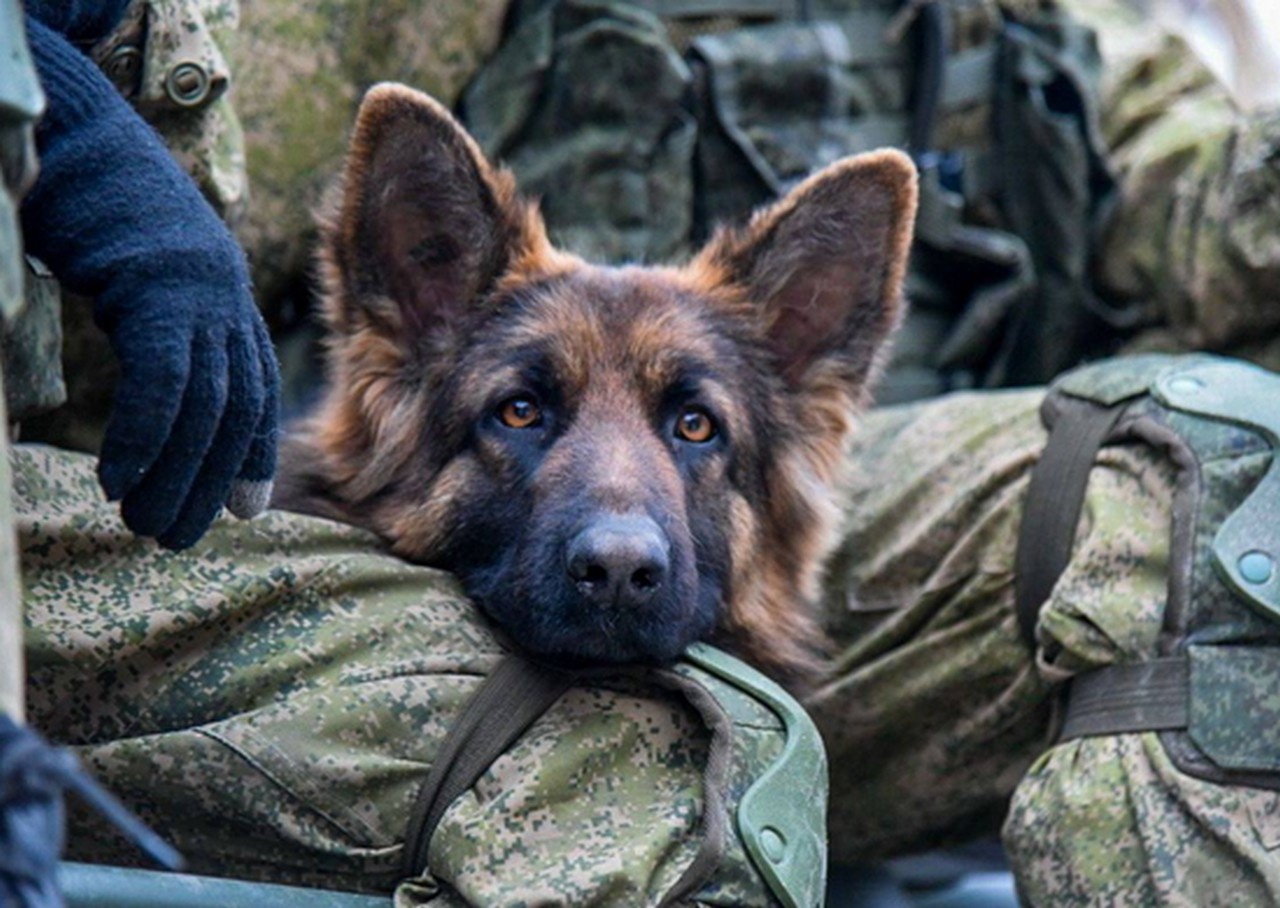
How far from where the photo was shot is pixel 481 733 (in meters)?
2.36

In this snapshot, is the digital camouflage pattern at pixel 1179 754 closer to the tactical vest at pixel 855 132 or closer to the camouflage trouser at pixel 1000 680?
the camouflage trouser at pixel 1000 680

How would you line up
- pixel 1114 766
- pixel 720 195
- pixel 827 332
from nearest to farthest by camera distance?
1. pixel 1114 766
2. pixel 827 332
3. pixel 720 195

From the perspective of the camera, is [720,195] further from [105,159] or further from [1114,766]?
[105,159]

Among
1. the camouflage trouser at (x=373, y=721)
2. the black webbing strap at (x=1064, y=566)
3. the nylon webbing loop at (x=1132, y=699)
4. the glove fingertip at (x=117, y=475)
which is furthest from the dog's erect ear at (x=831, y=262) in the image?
the glove fingertip at (x=117, y=475)

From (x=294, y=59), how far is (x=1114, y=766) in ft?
7.00

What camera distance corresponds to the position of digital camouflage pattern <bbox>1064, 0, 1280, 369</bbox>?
3.71 metres

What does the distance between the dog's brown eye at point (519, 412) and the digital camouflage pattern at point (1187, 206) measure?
5.61 feet

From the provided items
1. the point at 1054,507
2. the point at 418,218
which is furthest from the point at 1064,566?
the point at 418,218

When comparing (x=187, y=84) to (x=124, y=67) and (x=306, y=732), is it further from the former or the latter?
(x=306, y=732)

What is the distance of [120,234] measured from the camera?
6.38 ft

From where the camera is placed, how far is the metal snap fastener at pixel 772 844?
229 centimetres

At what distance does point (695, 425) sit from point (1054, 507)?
0.61m

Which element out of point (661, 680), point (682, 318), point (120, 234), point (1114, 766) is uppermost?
point (120, 234)

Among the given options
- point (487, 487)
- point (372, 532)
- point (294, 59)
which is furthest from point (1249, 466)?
point (294, 59)
